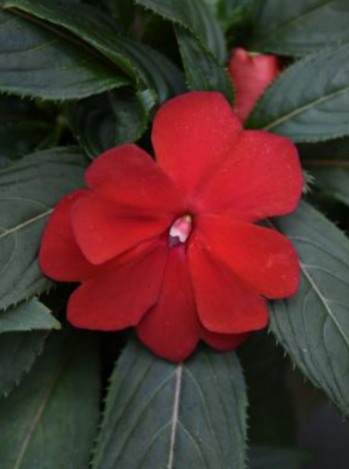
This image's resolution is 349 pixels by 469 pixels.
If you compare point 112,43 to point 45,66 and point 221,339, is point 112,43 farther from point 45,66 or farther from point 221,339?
point 221,339

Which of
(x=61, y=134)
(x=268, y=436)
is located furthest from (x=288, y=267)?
(x=268, y=436)

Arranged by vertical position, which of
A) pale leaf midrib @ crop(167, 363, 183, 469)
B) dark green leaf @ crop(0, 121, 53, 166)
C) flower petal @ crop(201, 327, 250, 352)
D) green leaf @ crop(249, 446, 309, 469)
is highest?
dark green leaf @ crop(0, 121, 53, 166)

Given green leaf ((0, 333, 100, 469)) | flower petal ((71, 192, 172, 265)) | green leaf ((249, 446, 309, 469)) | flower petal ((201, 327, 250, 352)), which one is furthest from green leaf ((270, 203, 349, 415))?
green leaf ((249, 446, 309, 469))

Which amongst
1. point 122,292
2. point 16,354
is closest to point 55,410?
point 16,354

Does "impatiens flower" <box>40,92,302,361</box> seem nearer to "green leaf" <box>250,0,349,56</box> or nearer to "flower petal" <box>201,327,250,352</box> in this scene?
"flower petal" <box>201,327,250,352</box>

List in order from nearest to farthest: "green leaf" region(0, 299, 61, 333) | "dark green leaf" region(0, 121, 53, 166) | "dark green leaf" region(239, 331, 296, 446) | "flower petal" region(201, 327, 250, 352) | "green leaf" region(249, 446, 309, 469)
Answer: "green leaf" region(0, 299, 61, 333) → "flower petal" region(201, 327, 250, 352) → "dark green leaf" region(0, 121, 53, 166) → "dark green leaf" region(239, 331, 296, 446) → "green leaf" region(249, 446, 309, 469)

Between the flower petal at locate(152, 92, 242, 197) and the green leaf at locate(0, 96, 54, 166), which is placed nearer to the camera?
the flower petal at locate(152, 92, 242, 197)

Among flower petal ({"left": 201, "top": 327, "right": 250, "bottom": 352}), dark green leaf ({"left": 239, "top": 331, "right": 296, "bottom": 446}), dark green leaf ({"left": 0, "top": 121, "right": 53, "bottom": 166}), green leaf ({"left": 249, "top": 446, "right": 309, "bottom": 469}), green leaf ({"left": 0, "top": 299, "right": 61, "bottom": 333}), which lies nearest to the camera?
green leaf ({"left": 0, "top": 299, "right": 61, "bottom": 333})
